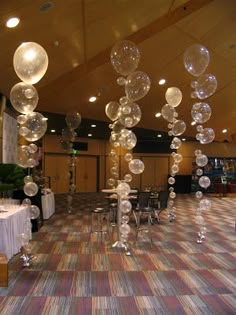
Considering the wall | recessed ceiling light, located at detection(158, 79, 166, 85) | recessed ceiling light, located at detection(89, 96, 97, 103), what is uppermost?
recessed ceiling light, located at detection(158, 79, 166, 85)

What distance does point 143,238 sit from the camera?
287 inches

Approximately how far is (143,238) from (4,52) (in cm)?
476

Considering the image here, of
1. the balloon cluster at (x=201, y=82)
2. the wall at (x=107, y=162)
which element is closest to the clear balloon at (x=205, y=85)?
the balloon cluster at (x=201, y=82)

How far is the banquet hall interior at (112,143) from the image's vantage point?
13.9ft

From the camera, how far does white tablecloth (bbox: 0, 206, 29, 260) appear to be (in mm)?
5324

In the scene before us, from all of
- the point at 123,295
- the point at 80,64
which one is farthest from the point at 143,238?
the point at 80,64

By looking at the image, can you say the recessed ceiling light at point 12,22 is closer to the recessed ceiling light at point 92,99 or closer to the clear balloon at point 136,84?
the clear balloon at point 136,84

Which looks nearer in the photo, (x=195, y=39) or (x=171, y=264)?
(x=171, y=264)

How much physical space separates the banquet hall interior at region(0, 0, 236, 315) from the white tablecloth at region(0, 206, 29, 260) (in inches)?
0.8

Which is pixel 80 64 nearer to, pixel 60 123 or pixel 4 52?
pixel 4 52

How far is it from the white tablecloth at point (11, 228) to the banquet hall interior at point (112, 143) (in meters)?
0.02

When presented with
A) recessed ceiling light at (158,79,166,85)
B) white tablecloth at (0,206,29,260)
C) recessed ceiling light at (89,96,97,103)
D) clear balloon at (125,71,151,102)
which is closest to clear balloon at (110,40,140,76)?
clear balloon at (125,71,151,102)

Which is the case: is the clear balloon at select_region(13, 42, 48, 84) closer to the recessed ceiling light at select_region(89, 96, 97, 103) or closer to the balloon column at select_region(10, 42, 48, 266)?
the balloon column at select_region(10, 42, 48, 266)

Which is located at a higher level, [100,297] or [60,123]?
[60,123]
